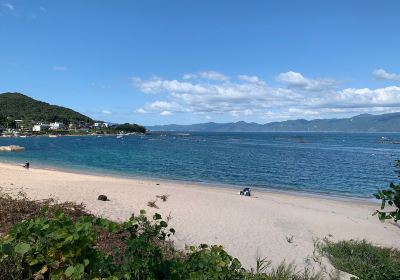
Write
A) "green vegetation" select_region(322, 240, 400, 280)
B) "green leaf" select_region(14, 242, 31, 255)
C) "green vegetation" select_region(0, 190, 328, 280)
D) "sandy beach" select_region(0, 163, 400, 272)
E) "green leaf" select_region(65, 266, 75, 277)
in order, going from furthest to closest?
"sandy beach" select_region(0, 163, 400, 272), "green vegetation" select_region(322, 240, 400, 280), "green vegetation" select_region(0, 190, 328, 280), "green leaf" select_region(14, 242, 31, 255), "green leaf" select_region(65, 266, 75, 277)

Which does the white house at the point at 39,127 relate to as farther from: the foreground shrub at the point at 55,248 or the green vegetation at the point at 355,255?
the foreground shrub at the point at 55,248

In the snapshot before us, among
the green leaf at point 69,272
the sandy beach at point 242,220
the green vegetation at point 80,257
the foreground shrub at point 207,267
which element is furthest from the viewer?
the sandy beach at point 242,220

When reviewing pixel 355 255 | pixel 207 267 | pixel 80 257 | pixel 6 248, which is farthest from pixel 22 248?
pixel 355 255

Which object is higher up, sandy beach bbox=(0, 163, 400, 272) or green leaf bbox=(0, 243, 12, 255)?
green leaf bbox=(0, 243, 12, 255)

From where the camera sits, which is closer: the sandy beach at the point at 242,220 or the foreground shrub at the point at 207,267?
the foreground shrub at the point at 207,267

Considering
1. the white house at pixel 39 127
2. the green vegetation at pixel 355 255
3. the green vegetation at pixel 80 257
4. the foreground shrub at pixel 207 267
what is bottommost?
the green vegetation at pixel 355 255

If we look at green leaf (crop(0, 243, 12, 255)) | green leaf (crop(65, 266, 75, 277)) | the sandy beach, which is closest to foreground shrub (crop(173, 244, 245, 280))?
green leaf (crop(65, 266, 75, 277))

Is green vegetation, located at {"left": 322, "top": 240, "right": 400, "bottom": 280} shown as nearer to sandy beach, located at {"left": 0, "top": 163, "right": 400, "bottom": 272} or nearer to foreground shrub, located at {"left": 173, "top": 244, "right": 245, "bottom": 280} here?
sandy beach, located at {"left": 0, "top": 163, "right": 400, "bottom": 272}

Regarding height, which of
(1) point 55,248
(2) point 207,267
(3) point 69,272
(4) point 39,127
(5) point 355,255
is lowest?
(5) point 355,255

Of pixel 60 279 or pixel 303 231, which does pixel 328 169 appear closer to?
pixel 303 231

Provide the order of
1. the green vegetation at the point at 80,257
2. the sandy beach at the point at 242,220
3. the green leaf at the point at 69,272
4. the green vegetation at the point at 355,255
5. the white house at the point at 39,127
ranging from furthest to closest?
the white house at the point at 39,127 < the sandy beach at the point at 242,220 < the green vegetation at the point at 355,255 < the green vegetation at the point at 80,257 < the green leaf at the point at 69,272

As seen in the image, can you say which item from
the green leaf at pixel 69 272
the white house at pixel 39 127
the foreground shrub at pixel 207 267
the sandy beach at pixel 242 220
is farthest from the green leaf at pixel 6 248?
the white house at pixel 39 127

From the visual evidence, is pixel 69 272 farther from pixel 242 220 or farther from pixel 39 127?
pixel 39 127

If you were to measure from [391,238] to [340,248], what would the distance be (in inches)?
219
